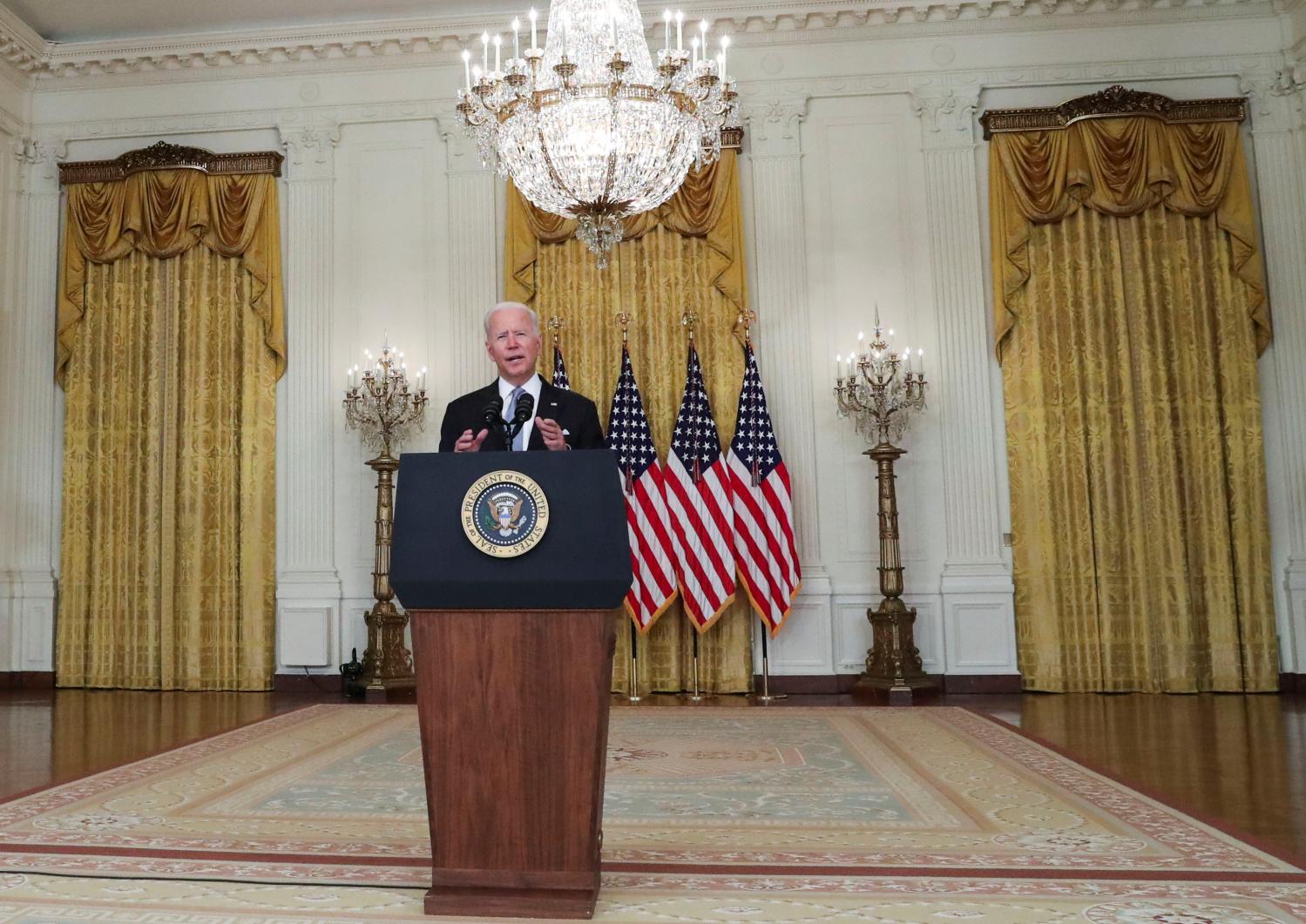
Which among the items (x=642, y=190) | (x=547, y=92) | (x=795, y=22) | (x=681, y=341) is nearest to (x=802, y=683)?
(x=681, y=341)

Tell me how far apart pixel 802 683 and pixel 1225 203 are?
16.6 ft

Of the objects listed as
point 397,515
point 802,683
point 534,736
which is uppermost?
point 397,515

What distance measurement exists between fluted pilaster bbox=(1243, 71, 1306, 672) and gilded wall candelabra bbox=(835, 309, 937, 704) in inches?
109

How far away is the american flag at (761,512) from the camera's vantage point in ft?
26.1

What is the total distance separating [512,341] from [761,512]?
5245 millimetres

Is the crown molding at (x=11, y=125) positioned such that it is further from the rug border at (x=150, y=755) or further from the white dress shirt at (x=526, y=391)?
the white dress shirt at (x=526, y=391)

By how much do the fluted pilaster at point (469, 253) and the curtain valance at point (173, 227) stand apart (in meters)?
1.53

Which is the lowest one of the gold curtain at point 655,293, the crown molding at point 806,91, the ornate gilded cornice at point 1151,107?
the gold curtain at point 655,293

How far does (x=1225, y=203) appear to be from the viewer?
822 cm

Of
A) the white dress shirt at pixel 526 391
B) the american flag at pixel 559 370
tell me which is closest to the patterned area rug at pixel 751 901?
the white dress shirt at pixel 526 391

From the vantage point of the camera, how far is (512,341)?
3.00m

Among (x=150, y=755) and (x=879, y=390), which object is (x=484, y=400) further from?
(x=879, y=390)

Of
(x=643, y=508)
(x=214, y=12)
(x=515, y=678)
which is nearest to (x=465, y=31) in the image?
(x=214, y=12)

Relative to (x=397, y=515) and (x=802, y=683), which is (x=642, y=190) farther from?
(x=802, y=683)
